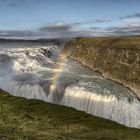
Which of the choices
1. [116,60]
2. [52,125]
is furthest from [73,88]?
[116,60]

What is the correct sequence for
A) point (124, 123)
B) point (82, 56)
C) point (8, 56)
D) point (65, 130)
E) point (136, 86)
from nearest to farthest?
point (65, 130), point (124, 123), point (136, 86), point (82, 56), point (8, 56)

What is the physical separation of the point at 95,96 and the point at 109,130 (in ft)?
52.7

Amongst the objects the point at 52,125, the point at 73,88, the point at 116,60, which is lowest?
the point at 52,125

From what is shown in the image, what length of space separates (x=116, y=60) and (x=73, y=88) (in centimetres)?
2073

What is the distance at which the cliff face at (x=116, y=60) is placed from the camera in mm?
78375

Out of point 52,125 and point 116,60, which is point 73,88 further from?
point 116,60

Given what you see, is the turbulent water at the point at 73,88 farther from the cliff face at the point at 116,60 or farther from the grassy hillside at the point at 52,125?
the grassy hillside at the point at 52,125

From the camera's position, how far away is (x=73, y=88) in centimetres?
7169

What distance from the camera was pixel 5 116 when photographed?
180 ft

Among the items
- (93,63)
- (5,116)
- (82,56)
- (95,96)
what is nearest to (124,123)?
(95,96)

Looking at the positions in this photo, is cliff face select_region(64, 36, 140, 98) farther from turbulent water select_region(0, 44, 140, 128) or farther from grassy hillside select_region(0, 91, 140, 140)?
grassy hillside select_region(0, 91, 140, 140)

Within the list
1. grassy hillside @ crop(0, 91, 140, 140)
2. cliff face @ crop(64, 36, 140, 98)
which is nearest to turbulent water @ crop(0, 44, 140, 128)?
cliff face @ crop(64, 36, 140, 98)

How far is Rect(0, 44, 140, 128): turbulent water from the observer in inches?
2409

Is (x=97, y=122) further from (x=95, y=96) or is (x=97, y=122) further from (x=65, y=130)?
(x=95, y=96)
